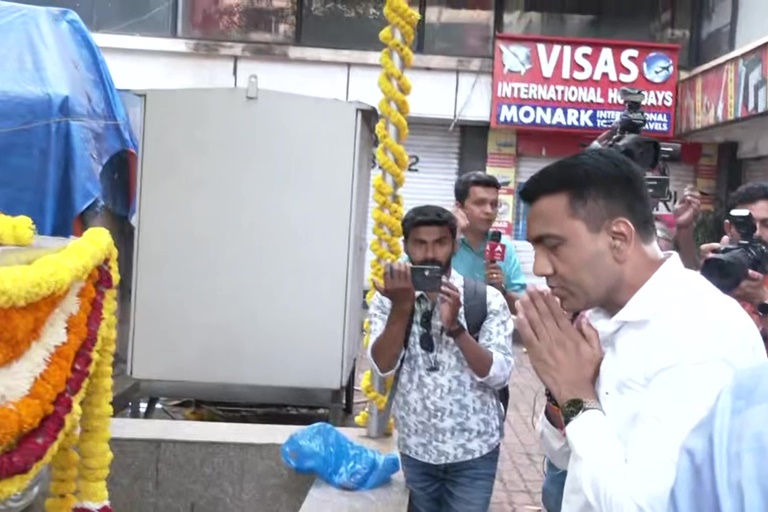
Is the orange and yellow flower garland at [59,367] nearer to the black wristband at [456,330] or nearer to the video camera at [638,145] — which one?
the black wristband at [456,330]

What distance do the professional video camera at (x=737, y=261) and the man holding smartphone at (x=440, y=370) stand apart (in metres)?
0.84

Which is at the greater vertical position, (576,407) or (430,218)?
(430,218)

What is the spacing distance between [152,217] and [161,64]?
7.47 m

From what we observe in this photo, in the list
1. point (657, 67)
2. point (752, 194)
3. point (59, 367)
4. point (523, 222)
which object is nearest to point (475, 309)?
point (752, 194)

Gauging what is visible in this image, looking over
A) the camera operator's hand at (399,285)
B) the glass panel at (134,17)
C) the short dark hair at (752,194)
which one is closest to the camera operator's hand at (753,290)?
the short dark hair at (752,194)

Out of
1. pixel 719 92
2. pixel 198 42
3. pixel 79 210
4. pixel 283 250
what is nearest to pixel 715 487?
pixel 283 250

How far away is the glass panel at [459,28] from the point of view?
39.4 feet

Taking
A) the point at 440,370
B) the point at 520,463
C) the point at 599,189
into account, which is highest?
the point at 599,189

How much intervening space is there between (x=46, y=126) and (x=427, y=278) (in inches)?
102

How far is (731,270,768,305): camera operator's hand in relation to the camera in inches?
117

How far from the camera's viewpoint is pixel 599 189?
6.31 feet

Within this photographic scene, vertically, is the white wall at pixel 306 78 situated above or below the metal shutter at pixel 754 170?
above

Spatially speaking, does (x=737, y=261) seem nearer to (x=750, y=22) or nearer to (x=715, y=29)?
(x=750, y=22)

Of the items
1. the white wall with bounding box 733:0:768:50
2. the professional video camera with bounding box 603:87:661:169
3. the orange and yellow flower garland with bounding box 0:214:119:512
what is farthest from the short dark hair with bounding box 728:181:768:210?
the white wall with bounding box 733:0:768:50
